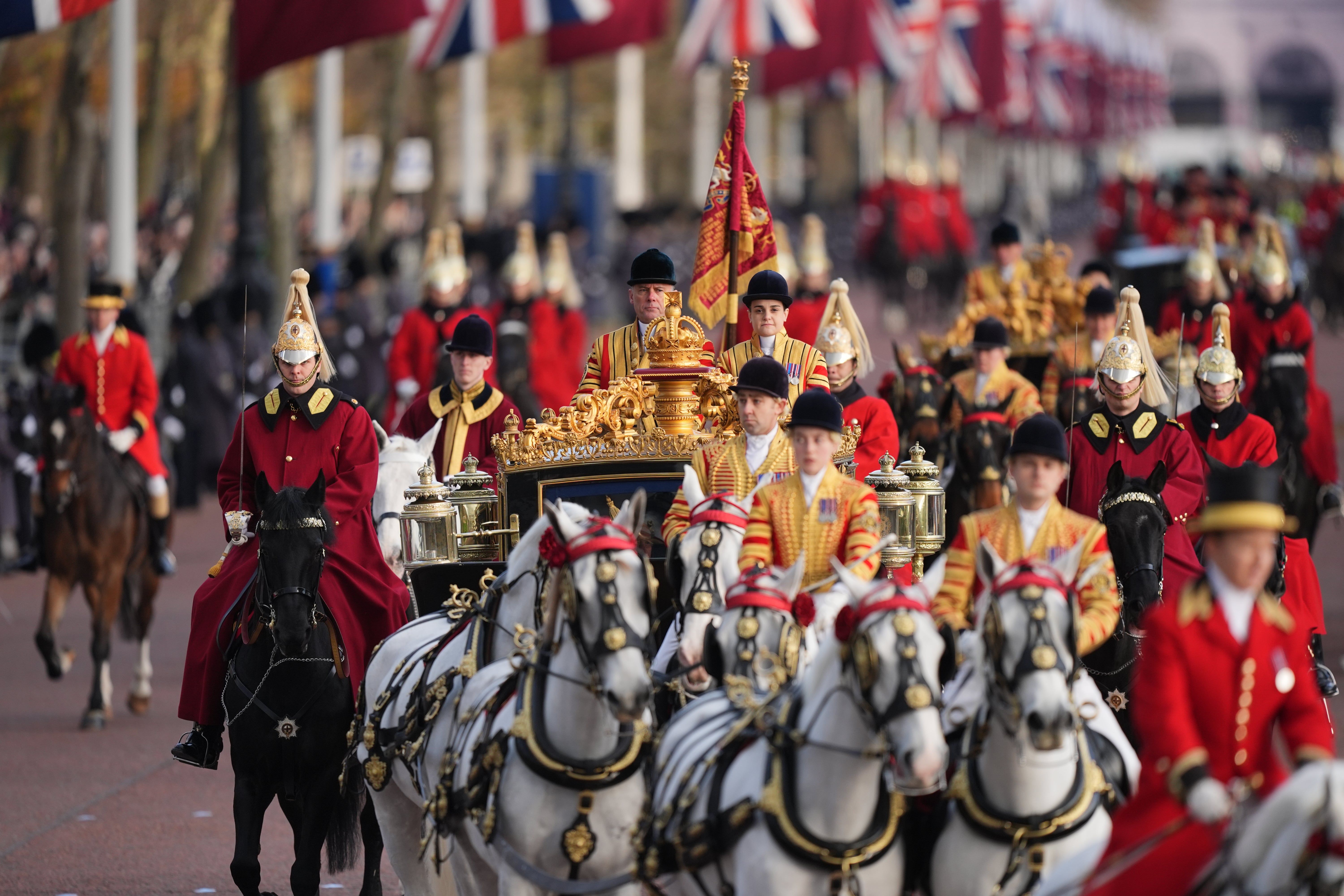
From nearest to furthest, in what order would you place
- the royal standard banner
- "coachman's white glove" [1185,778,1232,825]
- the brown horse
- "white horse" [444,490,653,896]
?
"coachman's white glove" [1185,778,1232,825] → "white horse" [444,490,653,896] → the royal standard banner → the brown horse

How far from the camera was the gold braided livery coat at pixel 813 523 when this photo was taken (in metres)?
7.73

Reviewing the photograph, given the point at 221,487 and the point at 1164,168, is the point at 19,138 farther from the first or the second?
the point at 1164,168

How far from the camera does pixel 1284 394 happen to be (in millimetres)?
14531

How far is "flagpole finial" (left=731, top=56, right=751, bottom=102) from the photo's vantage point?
9.98 m

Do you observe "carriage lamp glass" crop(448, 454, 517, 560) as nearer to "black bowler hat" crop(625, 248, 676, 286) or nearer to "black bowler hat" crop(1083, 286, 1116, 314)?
"black bowler hat" crop(625, 248, 676, 286)

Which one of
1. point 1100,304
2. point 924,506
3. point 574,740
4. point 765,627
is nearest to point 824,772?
point 765,627

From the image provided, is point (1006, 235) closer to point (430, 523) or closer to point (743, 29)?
point (430, 523)

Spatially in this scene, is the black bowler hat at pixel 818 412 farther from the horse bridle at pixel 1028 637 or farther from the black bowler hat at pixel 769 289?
the black bowler hat at pixel 769 289

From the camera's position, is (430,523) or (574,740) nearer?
(574,740)

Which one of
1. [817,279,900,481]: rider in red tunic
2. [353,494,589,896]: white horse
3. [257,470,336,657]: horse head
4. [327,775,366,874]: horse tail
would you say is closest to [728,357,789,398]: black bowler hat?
[353,494,589,896]: white horse

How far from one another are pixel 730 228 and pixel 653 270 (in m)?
0.70

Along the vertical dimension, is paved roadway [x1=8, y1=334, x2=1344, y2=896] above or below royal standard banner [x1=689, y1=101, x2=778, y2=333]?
below

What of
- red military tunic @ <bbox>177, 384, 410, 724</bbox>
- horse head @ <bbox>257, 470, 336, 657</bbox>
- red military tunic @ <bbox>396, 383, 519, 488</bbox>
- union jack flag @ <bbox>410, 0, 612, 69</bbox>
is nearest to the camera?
horse head @ <bbox>257, 470, 336, 657</bbox>

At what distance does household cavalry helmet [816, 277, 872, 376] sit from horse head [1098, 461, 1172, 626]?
9.15ft
